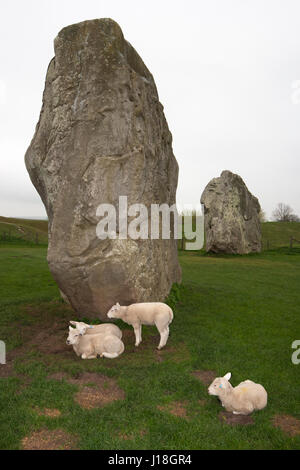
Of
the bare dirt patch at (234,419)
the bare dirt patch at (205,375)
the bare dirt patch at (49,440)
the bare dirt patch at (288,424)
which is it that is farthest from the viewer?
the bare dirt patch at (205,375)

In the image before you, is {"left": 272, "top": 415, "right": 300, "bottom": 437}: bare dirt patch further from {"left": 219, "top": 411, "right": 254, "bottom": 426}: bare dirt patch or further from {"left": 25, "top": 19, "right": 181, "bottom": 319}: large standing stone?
{"left": 25, "top": 19, "right": 181, "bottom": 319}: large standing stone

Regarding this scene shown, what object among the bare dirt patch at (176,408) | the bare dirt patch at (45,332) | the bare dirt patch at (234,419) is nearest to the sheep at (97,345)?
the bare dirt patch at (45,332)

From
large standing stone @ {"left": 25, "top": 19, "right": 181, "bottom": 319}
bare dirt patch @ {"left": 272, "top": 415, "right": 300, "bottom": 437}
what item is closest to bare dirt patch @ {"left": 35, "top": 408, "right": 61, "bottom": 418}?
bare dirt patch @ {"left": 272, "top": 415, "right": 300, "bottom": 437}

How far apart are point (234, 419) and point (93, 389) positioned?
2.84m

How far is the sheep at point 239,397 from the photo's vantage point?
641cm

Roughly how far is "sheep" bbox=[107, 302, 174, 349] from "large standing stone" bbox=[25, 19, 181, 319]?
1228 mm

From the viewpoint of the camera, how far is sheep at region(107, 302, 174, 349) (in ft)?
29.8

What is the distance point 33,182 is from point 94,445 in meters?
10.1

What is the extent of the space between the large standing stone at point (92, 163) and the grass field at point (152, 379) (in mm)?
Result: 1717

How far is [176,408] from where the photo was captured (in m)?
6.61

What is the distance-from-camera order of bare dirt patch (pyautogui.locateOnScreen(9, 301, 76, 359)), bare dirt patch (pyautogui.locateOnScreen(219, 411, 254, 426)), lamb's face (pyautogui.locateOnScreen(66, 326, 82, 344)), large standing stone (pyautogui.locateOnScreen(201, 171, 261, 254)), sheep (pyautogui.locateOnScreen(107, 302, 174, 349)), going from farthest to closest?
large standing stone (pyautogui.locateOnScreen(201, 171, 261, 254)) < bare dirt patch (pyautogui.locateOnScreen(9, 301, 76, 359)) < sheep (pyautogui.locateOnScreen(107, 302, 174, 349)) < lamb's face (pyautogui.locateOnScreen(66, 326, 82, 344)) < bare dirt patch (pyautogui.locateOnScreen(219, 411, 254, 426))
